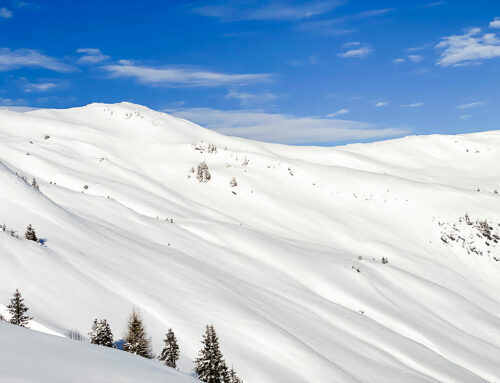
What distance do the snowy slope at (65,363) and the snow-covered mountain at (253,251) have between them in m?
3.78

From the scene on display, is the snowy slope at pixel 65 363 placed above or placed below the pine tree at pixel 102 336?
above

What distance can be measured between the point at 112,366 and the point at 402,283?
20.9m

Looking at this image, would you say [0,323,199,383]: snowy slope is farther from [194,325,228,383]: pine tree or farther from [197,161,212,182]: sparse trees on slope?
[197,161,212,182]: sparse trees on slope

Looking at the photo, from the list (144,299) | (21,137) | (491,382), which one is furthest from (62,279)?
(21,137)

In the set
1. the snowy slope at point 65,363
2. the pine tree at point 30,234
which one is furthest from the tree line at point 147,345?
the pine tree at point 30,234

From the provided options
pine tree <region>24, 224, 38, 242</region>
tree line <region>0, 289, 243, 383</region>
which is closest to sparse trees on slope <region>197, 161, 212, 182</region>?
pine tree <region>24, 224, 38, 242</region>

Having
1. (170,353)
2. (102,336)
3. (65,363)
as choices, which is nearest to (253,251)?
(170,353)

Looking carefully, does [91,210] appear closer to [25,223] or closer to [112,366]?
[25,223]

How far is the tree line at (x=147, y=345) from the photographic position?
8227 mm

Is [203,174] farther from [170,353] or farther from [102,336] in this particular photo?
[102,336]

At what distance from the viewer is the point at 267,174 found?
37938 millimetres

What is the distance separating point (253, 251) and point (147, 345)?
40.3 ft

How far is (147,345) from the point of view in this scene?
31.0ft

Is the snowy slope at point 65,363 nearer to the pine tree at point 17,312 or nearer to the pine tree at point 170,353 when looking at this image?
the pine tree at point 17,312
